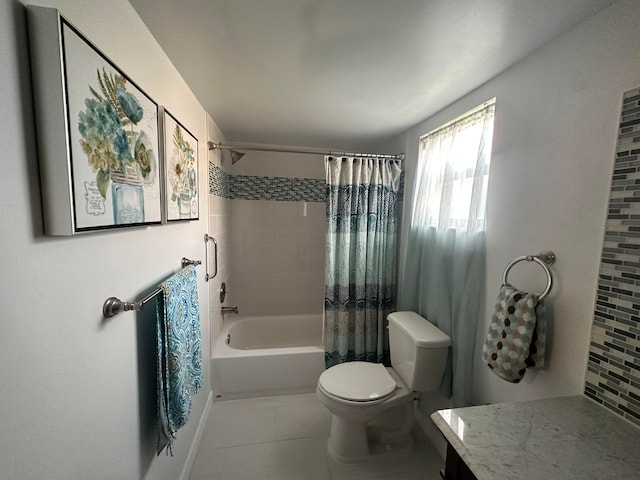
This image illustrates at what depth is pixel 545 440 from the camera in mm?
770

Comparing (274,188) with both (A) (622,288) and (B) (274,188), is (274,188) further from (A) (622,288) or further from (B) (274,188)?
(A) (622,288)

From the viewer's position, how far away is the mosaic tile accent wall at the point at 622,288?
2.65 feet

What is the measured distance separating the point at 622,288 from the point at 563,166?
1.57 feet

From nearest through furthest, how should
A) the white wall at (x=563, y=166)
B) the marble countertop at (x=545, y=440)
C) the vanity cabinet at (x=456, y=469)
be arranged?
the marble countertop at (x=545, y=440) → the vanity cabinet at (x=456, y=469) → the white wall at (x=563, y=166)

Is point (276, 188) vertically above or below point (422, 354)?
above

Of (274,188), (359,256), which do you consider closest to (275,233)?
(274,188)

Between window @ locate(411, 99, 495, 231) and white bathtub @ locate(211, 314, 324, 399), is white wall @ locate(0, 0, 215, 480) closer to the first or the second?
white bathtub @ locate(211, 314, 324, 399)

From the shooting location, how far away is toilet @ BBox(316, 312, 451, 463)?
159 cm

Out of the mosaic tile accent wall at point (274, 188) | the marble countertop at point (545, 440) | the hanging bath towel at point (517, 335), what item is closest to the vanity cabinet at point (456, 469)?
the marble countertop at point (545, 440)

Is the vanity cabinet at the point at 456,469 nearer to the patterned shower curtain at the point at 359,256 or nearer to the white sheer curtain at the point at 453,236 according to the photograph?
the white sheer curtain at the point at 453,236

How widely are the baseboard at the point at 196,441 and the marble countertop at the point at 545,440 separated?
1505 millimetres

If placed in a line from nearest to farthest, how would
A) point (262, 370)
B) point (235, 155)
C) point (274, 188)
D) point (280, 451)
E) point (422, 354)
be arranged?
point (422, 354) < point (280, 451) < point (262, 370) < point (235, 155) < point (274, 188)

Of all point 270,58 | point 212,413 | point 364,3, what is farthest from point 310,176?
point 212,413

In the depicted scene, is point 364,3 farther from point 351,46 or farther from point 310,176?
point 310,176
